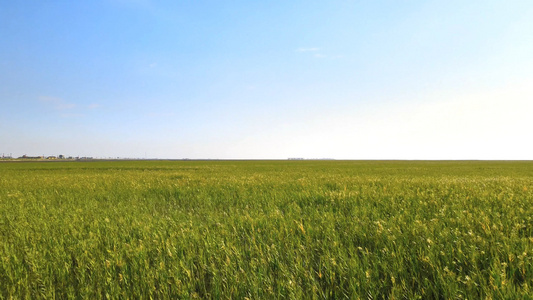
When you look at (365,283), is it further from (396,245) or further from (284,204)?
(284,204)

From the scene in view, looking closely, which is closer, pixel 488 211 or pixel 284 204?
pixel 488 211

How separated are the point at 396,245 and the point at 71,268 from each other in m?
4.42

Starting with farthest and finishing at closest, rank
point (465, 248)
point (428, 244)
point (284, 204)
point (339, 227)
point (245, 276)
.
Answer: point (284, 204) < point (339, 227) < point (428, 244) < point (465, 248) < point (245, 276)

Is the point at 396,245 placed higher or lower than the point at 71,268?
higher

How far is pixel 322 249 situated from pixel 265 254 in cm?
80

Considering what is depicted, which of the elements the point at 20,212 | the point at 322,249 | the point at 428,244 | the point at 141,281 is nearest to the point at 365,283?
the point at 322,249

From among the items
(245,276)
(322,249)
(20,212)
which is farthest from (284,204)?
(20,212)

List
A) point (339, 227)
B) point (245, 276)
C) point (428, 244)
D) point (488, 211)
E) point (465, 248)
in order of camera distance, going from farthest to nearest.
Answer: point (488, 211)
point (339, 227)
point (428, 244)
point (465, 248)
point (245, 276)

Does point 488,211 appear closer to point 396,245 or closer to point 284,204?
point 396,245

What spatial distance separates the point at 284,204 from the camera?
23.6 feet

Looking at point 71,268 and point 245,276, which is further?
point 71,268

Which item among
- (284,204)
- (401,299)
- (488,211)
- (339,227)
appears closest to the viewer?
(401,299)

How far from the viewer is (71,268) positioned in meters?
3.22

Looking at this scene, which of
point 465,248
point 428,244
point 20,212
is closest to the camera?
point 465,248
